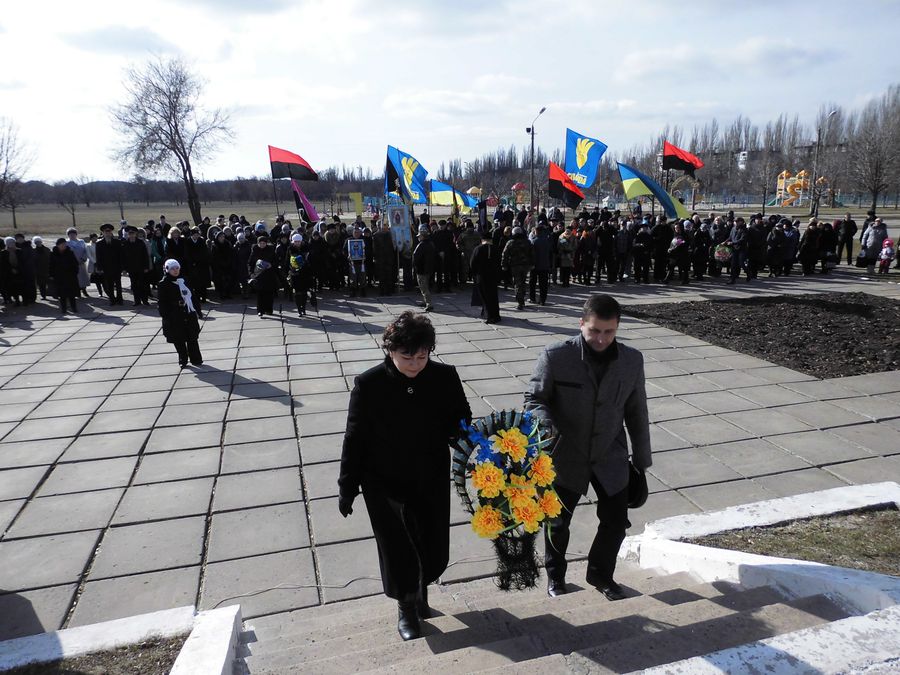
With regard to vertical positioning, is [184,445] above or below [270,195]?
below

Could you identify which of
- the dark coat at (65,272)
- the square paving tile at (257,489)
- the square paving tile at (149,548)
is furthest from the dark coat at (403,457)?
the dark coat at (65,272)

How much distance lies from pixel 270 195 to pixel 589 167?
253 ft

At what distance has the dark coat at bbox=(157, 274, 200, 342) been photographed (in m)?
7.88

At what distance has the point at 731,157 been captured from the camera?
229 ft

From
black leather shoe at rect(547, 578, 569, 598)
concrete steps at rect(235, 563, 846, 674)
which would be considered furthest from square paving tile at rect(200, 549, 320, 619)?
black leather shoe at rect(547, 578, 569, 598)

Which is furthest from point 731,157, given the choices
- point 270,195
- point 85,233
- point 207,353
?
point 207,353

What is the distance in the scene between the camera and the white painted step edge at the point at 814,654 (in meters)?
1.87

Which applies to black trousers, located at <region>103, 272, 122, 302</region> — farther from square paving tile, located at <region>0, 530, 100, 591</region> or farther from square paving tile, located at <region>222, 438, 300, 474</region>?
square paving tile, located at <region>0, 530, 100, 591</region>

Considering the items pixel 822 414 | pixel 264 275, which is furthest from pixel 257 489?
pixel 264 275

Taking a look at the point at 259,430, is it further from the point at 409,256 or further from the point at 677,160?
the point at 677,160

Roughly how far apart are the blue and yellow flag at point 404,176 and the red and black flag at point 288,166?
2029 millimetres

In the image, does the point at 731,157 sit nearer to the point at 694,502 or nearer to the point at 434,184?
the point at 434,184

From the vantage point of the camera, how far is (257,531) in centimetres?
415

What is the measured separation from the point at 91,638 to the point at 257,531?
1416mm
